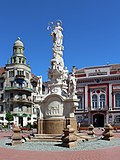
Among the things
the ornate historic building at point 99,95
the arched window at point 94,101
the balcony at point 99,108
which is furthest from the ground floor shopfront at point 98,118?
the arched window at point 94,101

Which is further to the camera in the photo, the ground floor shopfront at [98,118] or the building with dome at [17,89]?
the building with dome at [17,89]

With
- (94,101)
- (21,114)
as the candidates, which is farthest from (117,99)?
(21,114)

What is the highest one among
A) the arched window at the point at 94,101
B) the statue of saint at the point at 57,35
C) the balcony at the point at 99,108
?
the statue of saint at the point at 57,35

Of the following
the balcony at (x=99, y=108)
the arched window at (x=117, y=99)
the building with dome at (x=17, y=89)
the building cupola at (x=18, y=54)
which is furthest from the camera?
the building cupola at (x=18, y=54)

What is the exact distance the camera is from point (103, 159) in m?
11.9

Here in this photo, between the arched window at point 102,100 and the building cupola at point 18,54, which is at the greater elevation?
the building cupola at point 18,54

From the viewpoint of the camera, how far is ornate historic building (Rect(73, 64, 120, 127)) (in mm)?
58250

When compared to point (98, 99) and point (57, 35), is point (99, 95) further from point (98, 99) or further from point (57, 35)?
point (57, 35)

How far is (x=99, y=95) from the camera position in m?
59.8

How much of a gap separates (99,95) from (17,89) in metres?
17.7

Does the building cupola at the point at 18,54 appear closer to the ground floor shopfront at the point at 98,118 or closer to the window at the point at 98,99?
the ground floor shopfront at the point at 98,118

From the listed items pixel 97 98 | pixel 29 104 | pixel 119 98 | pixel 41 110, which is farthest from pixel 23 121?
pixel 41 110

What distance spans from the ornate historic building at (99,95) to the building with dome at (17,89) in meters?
11.1

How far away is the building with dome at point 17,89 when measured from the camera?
2429 inches
